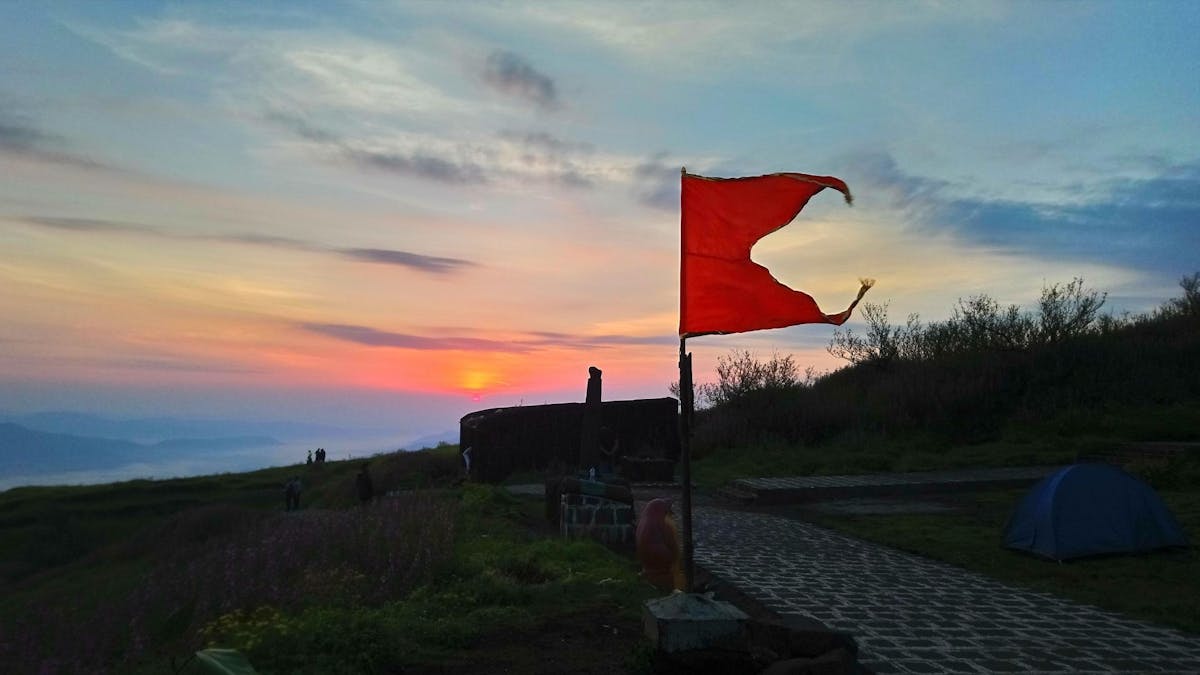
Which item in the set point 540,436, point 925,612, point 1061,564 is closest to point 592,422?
point 540,436

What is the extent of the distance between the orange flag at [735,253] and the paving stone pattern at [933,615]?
9.50 ft

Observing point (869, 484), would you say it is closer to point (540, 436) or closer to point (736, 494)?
point (736, 494)

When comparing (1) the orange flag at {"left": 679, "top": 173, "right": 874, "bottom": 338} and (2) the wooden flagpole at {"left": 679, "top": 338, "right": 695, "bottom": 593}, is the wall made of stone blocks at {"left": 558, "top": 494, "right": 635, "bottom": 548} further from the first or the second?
(1) the orange flag at {"left": 679, "top": 173, "right": 874, "bottom": 338}

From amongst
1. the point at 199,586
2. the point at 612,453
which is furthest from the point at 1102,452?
the point at 199,586

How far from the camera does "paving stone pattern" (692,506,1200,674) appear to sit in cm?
734

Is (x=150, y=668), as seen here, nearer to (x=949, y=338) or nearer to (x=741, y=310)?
(x=741, y=310)

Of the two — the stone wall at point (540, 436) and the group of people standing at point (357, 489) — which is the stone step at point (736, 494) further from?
the group of people standing at point (357, 489)

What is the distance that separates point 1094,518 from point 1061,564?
41.5 inches

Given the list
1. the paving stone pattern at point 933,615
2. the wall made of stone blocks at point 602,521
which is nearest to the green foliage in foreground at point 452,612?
the wall made of stone blocks at point 602,521

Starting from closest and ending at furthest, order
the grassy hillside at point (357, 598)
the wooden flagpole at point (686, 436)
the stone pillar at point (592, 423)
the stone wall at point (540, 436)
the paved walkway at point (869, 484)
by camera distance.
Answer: the grassy hillside at point (357, 598), the wooden flagpole at point (686, 436), the stone pillar at point (592, 423), the paved walkway at point (869, 484), the stone wall at point (540, 436)

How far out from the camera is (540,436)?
2556cm

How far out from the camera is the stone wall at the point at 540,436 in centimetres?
2491

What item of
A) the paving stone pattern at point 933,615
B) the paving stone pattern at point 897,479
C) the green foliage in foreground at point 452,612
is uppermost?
the paving stone pattern at point 897,479

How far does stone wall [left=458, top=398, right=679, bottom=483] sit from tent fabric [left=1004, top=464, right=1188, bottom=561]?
13355 mm
